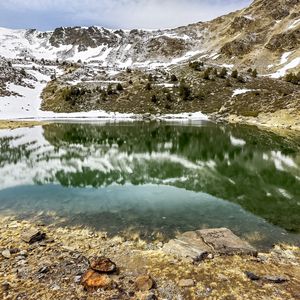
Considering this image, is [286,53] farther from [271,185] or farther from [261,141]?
[271,185]

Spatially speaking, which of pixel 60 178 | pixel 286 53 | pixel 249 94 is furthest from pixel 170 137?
pixel 286 53

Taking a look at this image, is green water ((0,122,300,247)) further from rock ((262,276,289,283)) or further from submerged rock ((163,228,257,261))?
rock ((262,276,289,283))

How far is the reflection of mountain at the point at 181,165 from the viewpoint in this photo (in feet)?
77.4

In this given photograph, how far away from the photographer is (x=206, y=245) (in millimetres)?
14008

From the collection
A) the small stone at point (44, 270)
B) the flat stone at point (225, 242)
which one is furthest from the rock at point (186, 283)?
the small stone at point (44, 270)

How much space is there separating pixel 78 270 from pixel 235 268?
5.48 meters

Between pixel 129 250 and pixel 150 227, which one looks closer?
pixel 129 250

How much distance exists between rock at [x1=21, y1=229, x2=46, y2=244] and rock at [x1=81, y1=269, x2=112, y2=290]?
13.2 ft

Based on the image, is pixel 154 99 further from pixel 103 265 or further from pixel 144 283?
pixel 144 283

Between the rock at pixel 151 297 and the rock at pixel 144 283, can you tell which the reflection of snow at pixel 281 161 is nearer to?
the rock at pixel 144 283

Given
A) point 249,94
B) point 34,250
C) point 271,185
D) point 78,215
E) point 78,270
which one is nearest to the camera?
point 78,270

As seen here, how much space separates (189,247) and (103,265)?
149 inches

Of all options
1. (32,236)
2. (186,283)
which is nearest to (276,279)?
(186,283)

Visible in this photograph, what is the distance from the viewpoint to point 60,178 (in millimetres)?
27375
